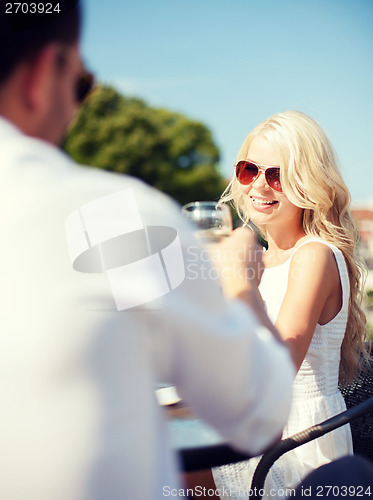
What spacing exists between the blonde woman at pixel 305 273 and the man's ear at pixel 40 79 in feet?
3.53

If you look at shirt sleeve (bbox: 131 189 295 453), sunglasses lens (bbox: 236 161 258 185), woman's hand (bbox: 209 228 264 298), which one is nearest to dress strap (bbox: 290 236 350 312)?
sunglasses lens (bbox: 236 161 258 185)

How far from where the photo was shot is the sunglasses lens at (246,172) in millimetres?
2020

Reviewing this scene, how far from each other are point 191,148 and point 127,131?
5412mm

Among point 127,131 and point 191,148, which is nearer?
point 127,131

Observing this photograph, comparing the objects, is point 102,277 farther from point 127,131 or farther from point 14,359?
point 127,131

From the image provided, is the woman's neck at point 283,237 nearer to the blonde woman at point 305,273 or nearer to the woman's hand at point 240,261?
the blonde woman at point 305,273

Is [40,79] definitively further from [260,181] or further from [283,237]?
[283,237]

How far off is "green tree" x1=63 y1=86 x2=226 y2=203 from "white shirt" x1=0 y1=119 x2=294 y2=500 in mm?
30888

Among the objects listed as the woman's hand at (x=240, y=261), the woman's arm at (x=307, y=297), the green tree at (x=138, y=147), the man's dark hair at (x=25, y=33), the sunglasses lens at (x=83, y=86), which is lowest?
the green tree at (x=138, y=147)

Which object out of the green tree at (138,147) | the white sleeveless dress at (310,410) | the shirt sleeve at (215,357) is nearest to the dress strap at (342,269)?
the white sleeveless dress at (310,410)

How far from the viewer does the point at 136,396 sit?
744 millimetres

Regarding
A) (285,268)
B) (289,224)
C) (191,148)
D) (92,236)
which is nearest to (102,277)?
(92,236)

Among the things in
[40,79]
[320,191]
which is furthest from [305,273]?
[40,79]

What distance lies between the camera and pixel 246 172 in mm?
2047
